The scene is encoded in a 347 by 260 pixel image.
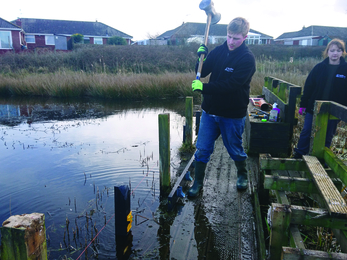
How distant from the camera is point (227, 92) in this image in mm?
3559

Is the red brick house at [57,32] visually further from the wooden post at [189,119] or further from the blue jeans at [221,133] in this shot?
the blue jeans at [221,133]

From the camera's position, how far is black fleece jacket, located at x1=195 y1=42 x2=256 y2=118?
3.51m

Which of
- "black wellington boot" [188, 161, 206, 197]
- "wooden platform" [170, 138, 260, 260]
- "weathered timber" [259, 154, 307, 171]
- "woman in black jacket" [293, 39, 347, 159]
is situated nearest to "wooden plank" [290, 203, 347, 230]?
"wooden platform" [170, 138, 260, 260]

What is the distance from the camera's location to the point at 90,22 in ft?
154

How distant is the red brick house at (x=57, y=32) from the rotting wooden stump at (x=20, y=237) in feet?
129

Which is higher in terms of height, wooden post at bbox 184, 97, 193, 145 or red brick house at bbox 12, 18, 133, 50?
red brick house at bbox 12, 18, 133, 50

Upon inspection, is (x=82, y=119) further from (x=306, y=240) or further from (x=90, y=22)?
(x=90, y=22)

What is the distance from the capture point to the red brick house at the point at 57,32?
3994cm

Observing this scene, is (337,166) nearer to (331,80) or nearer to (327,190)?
(327,190)

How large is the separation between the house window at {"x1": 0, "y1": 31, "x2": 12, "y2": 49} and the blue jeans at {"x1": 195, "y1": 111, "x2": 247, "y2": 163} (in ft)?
118

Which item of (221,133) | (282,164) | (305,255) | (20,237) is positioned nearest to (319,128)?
(282,164)

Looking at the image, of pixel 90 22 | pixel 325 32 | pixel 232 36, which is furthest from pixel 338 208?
pixel 325 32

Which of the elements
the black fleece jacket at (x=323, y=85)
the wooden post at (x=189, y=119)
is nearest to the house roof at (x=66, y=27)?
the wooden post at (x=189, y=119)

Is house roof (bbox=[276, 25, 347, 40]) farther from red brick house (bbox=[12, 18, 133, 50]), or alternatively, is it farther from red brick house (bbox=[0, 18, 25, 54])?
red brick house (bbox=[0, 18, 25, 54])
